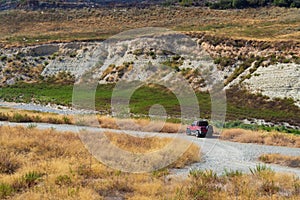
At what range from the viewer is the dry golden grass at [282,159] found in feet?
65.6


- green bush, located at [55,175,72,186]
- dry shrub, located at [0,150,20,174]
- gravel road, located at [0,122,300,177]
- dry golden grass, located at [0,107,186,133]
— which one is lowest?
dry golden grass, located at [0,107,186,133]

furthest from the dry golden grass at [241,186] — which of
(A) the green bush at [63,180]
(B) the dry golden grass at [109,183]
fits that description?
(A) the green bush at [63,180]

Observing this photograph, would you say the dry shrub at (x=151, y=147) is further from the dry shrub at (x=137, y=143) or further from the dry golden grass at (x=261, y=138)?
the dry golden grass at (x=261, y=138)

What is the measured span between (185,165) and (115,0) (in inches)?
5360

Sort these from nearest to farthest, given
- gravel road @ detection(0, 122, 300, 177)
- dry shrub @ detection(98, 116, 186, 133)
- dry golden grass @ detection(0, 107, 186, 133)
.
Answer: gravel road @ detection(0, 122, 300, 177) → dry shrub @ detection(98, 116, 186, 133) → dry golden grass @ detection(0, 107, 186, 133)

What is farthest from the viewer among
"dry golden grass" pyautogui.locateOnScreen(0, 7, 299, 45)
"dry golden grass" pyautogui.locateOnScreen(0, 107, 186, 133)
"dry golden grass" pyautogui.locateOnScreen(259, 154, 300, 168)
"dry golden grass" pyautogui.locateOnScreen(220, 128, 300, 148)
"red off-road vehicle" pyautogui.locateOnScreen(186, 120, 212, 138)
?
"dry golden grass" pyautogui.locateOnScreen(0, 7, 299, 45)

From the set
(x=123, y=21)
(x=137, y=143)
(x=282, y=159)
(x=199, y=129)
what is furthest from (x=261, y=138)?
(x=123, y=21)

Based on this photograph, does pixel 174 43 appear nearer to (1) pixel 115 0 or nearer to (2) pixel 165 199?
(2) pixel 165 199

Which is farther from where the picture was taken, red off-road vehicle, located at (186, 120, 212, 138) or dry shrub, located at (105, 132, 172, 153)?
red off-road vehicle, located at (186, 120, 212, 138)

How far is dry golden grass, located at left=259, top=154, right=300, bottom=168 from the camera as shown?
19984mm

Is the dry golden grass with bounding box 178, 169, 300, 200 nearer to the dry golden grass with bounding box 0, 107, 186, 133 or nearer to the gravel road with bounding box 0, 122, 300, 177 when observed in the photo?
the gravel road with bounding box 0, 122, 300, 177

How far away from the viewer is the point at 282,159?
20.7 metres

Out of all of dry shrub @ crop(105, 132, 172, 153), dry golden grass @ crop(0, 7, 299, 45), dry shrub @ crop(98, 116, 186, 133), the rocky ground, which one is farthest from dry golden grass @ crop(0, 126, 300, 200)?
dry golden grass @ crop(0, 7, 299, 45)

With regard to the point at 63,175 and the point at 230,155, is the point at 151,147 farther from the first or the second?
the point at 63,175
